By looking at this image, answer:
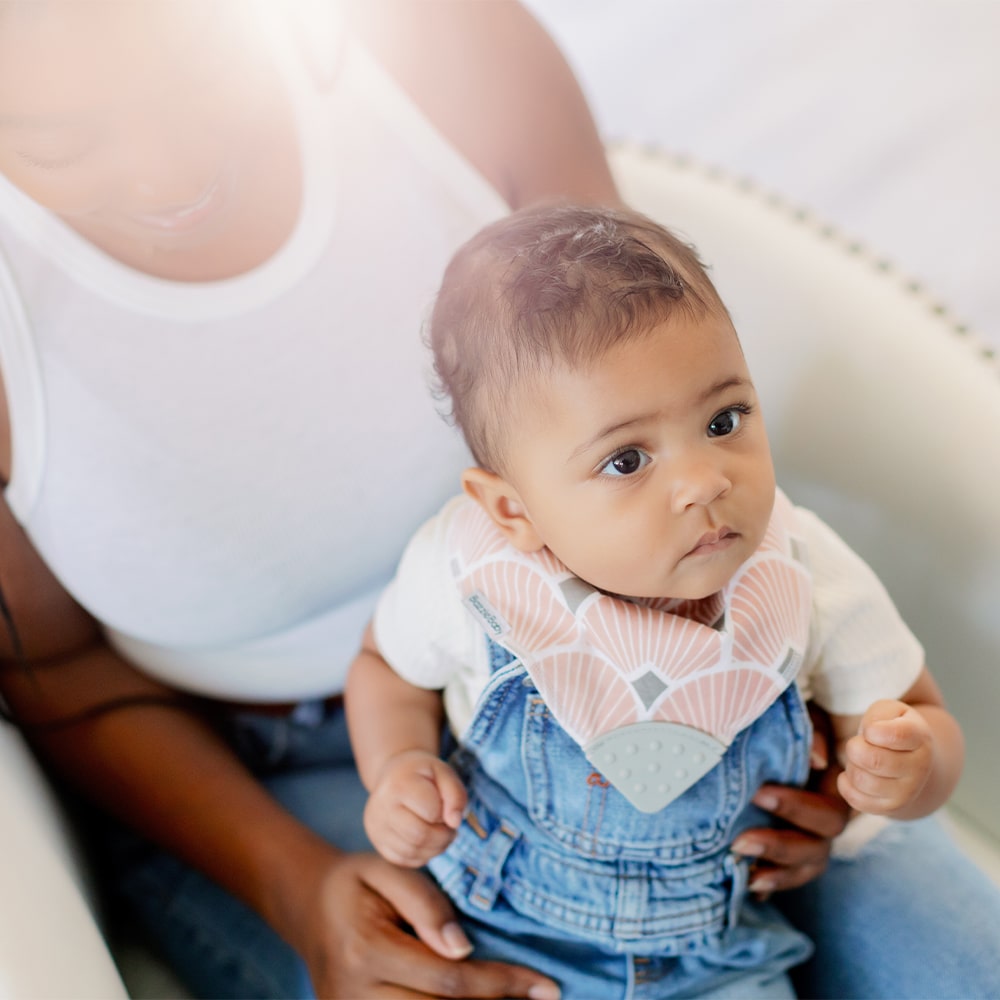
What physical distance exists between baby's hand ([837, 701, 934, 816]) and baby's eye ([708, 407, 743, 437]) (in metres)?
0.17

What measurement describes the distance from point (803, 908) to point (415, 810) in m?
0.31

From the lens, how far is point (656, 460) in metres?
0.47

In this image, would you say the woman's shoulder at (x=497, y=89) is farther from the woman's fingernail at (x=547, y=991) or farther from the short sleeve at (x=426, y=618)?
the woman's fingernail at (x=547, y=991)

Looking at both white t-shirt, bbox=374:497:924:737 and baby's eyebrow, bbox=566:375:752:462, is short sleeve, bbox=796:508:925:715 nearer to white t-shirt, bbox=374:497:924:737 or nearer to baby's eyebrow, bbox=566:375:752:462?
white t-shirt, bbox=374:497:924:737

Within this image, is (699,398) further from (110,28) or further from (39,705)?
(39,705)

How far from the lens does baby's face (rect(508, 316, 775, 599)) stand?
1.48ft

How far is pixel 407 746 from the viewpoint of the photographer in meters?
0.62

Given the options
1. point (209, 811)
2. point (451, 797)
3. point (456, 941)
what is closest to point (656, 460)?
point (451, 797)

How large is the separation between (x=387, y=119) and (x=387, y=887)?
0.51 metres

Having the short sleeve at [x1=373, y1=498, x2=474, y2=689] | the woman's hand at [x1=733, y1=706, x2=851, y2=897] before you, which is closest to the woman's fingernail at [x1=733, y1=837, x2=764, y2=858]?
the woman's hand at [x1=733, y1=706, x2=851, y2=897]

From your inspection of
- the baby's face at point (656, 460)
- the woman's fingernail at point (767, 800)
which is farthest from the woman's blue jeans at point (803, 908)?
the baby's face at point (656, 460)

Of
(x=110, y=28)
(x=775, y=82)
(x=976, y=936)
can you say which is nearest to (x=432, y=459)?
(x=110, y=28)

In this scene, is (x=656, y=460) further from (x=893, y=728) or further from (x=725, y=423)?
(x=893, y=728)

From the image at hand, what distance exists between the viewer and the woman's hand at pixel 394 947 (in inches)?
24.1
